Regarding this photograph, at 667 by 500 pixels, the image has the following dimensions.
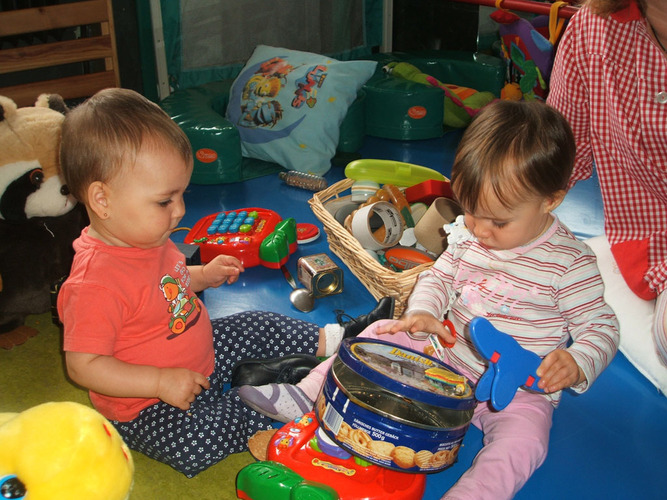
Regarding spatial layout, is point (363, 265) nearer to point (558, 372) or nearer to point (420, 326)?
point (420, 326)

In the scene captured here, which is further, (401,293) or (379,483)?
(401,293)

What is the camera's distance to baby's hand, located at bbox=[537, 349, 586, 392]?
0.86m

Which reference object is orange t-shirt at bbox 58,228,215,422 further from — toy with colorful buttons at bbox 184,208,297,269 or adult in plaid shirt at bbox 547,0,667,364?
adult in plaid shirt at bbox 547,0,667,364

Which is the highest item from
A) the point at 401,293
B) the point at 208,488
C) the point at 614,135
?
the point at 614,135

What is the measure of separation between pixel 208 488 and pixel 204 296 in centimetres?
55

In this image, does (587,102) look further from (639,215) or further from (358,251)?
(358,251)

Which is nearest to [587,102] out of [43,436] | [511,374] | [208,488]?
[511,374]

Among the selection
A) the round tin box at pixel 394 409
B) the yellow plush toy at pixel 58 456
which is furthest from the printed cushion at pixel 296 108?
the yellow plush toy at pixel 58 456

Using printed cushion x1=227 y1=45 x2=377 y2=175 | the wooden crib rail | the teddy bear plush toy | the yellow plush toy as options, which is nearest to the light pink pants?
the yellow plush toy

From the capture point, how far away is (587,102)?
1313mm

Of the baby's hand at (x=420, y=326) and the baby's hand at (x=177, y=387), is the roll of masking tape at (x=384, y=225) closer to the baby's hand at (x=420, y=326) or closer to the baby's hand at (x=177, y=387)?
the baby's hand at (x=420, y=326)

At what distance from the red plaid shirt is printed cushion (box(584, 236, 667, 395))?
2.7 inches

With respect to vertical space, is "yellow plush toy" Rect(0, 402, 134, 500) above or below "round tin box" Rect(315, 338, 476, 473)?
above

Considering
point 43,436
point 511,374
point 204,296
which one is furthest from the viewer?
point 204,296
